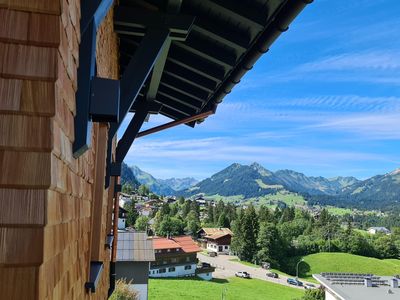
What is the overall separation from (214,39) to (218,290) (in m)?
35.8

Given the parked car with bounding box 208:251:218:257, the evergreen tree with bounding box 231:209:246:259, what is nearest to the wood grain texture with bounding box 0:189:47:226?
the evergreen tree with bounding box 231:209:246:259

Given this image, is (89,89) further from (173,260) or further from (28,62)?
(173,260)

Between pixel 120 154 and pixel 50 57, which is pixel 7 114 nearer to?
pixel 50 57

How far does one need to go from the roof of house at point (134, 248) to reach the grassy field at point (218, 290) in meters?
12.7

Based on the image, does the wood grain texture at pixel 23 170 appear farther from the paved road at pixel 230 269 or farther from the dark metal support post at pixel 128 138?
the paved road at pixel 230 269

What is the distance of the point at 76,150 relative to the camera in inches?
48.9

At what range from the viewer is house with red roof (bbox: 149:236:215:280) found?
42.8m

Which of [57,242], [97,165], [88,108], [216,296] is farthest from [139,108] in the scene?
[216,296]

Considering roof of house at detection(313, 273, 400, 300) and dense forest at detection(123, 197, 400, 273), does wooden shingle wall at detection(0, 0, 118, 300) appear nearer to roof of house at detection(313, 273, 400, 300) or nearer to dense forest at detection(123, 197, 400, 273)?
roof of house at detection(313, 273, 400, 300)

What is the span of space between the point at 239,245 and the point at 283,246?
617 cm

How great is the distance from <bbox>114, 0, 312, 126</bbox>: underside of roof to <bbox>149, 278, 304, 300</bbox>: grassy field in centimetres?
2920

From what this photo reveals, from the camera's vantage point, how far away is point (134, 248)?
1952 cm

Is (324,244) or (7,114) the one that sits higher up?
(7,114)

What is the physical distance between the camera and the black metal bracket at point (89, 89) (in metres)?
1.30
